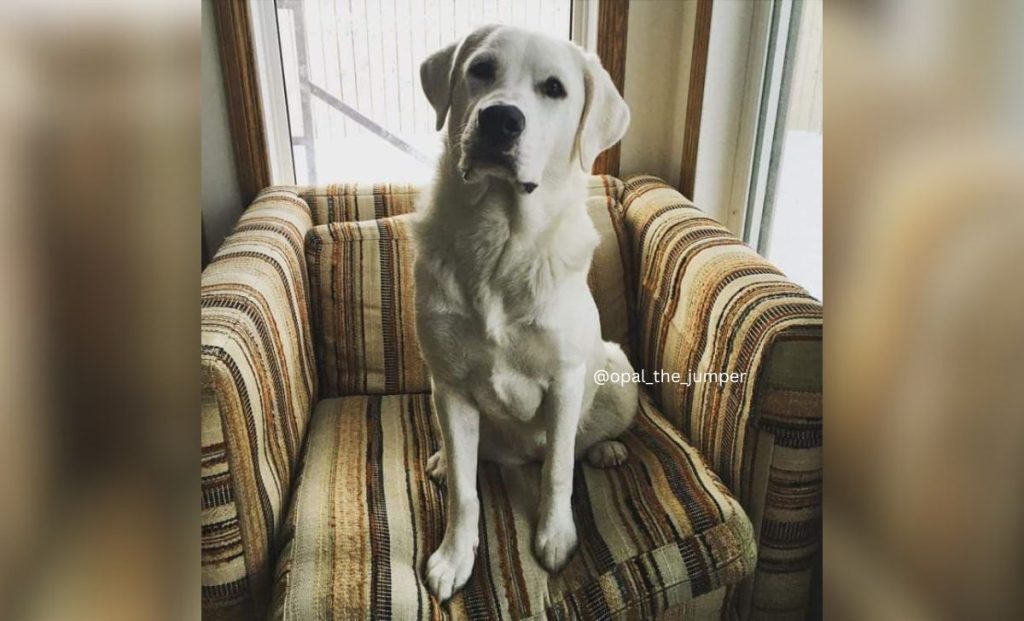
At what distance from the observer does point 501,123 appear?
1009mm

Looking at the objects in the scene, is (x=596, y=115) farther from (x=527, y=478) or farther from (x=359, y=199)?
(x=359, y=199)

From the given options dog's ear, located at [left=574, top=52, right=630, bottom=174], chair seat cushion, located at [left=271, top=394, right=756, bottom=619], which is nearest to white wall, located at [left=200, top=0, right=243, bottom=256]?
chair seat cushion, located at [left=271, top=394, right=756, bottom=619]

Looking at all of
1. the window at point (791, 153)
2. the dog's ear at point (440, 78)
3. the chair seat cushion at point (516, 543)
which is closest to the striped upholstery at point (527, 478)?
the chair seat cushion at point (516, 543)

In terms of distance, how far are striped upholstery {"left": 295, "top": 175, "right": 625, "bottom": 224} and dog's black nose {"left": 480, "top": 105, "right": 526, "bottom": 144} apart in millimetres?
821

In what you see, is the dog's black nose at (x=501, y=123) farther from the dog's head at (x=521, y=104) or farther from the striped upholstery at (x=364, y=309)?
the striped upholstery at (x=364, y=309)

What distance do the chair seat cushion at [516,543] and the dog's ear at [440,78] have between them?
653 millimetres

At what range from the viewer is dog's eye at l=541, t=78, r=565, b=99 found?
1.08 meters

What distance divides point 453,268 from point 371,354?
61 centimetres

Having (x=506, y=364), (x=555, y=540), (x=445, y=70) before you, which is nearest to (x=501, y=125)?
(x=445, y=70)

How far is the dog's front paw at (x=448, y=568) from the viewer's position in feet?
3.51

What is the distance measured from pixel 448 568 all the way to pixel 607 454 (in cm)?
40
